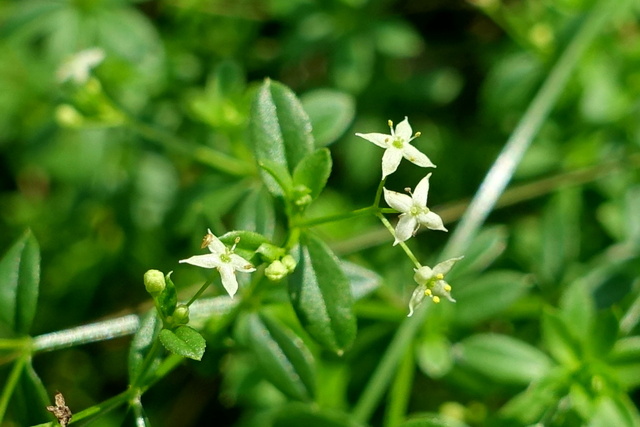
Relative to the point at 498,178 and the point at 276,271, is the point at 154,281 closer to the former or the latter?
the point at 276,271

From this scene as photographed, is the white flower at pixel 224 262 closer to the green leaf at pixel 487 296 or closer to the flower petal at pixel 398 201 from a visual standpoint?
the flower petal at pixel 398 201

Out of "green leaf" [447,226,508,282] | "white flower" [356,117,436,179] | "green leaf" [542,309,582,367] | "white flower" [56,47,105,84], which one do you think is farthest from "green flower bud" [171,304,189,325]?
"white flower" [56,47,105,84]

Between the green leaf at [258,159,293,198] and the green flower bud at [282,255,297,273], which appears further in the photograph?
the green leaf at [258,159,293,198]

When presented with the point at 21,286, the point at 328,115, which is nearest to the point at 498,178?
the point at 328,115

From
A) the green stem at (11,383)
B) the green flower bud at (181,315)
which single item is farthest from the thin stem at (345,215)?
the green stem at (11,383)

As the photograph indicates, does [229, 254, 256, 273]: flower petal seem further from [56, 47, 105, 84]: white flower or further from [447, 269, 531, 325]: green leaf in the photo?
[56, 47, 105, 84]: white flower

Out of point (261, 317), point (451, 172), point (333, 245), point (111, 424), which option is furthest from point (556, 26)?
point (111, 424)
